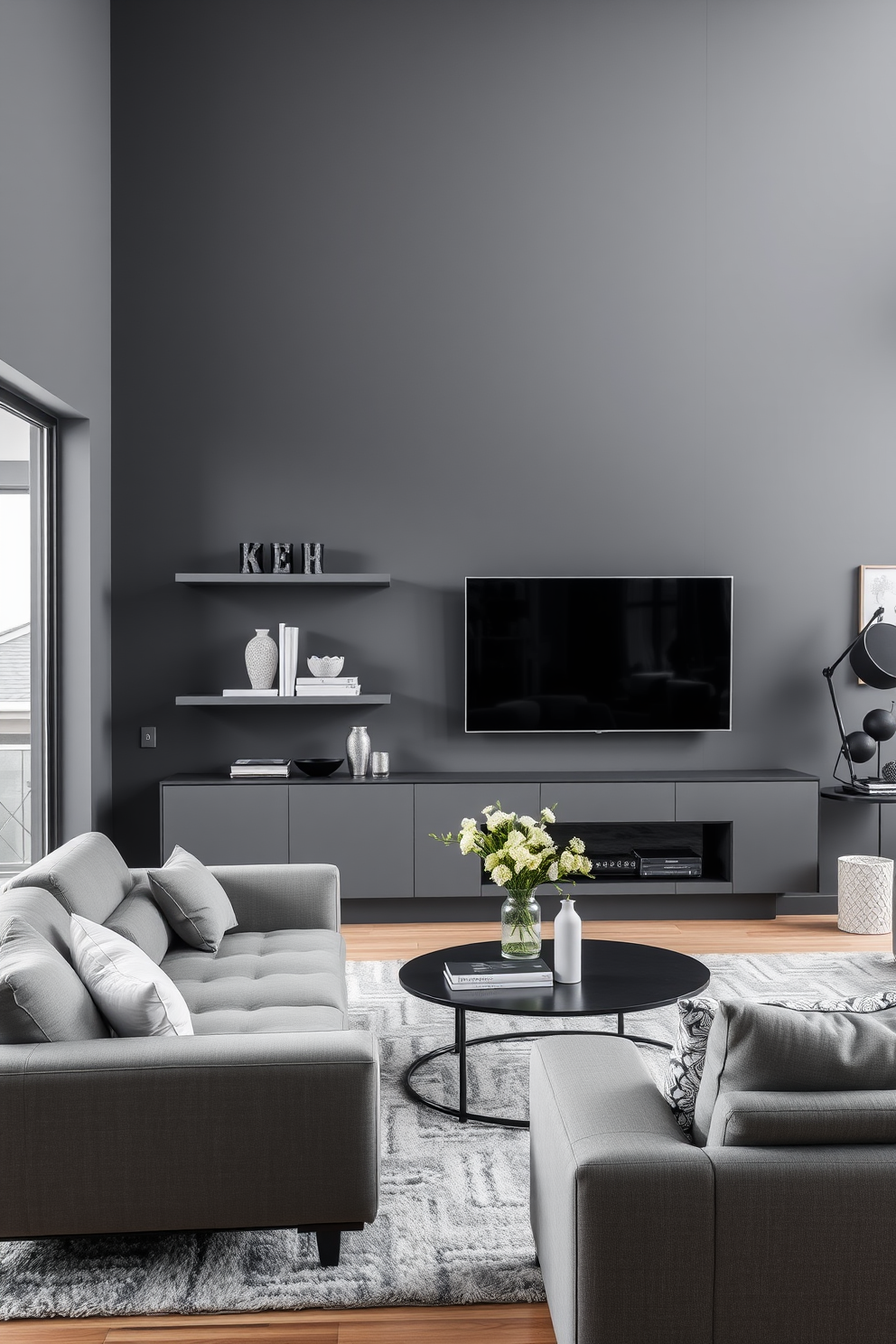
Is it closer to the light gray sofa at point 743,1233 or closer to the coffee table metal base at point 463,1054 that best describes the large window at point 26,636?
the coffee table metal base at point 463,1054

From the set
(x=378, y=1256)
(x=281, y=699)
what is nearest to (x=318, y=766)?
(x=281, y=699)

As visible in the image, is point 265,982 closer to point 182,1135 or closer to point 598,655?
point 182,1135

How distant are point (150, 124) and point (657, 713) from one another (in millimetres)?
3838

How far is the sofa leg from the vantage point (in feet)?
7.27

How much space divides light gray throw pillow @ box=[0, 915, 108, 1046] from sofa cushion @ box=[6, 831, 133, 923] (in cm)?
46

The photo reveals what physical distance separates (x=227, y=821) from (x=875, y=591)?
3425mm

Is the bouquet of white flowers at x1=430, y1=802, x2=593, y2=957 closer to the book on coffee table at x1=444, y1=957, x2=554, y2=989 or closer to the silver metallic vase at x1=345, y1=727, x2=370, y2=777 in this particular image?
the book on coffee table at x1=444, y1=957, x2=554, y2=989

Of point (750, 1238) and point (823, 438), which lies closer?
point (750, 1238)

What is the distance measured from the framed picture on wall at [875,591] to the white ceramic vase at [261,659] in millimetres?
2975

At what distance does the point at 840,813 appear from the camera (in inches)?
223

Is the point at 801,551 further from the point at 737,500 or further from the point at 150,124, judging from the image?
the point at 150,124

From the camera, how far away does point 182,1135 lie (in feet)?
6.86

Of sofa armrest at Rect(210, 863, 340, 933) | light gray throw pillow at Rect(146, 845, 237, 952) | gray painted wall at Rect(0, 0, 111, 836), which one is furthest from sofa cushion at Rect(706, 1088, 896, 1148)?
gray painted wall at Rect(0, 0, 111, 836)

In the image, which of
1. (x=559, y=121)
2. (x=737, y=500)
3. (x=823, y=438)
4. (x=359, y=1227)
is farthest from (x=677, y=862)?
(x=559, y=121)
